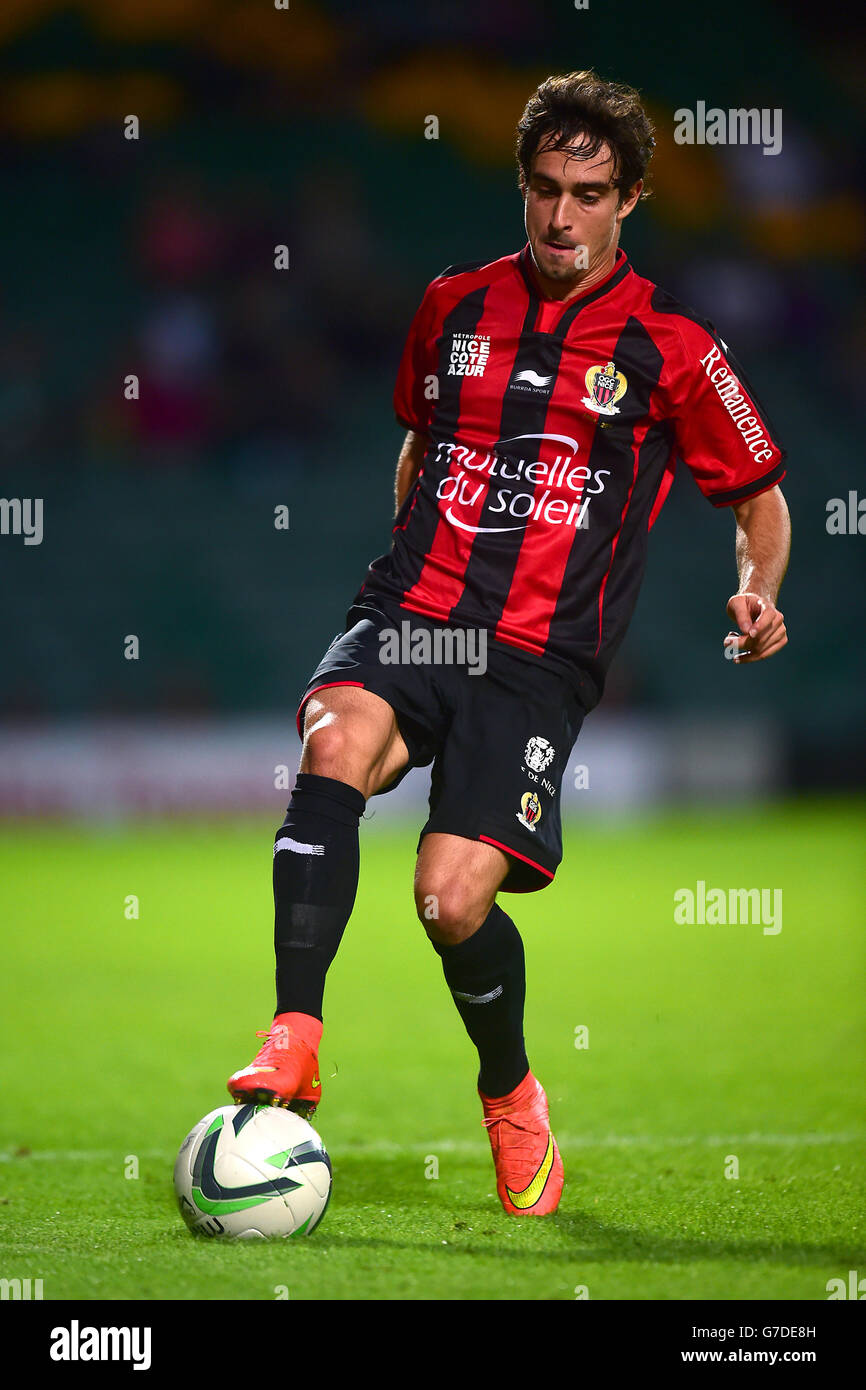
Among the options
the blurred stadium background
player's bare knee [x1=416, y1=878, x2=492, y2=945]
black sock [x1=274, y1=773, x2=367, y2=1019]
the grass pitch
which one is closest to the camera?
the grass pitch

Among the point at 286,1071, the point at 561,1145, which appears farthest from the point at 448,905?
the point at 561,1145

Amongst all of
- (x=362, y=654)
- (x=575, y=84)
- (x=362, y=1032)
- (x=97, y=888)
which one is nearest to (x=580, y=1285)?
(x=362, y=654)

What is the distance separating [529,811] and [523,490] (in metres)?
0.70

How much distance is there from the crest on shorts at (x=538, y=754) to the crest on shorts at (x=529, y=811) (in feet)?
0.20

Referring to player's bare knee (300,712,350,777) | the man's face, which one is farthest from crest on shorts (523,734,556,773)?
the man's face

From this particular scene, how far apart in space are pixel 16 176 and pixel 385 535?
5.89 meters

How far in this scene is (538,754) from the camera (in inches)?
128

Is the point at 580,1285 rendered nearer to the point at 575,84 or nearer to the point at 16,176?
the point at 575,84

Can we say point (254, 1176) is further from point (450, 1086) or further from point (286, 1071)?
point (450, 1086)

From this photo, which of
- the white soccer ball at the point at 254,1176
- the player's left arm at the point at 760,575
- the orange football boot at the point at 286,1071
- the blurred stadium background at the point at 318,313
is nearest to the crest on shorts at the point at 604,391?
the player's left arm at the point at 760,575

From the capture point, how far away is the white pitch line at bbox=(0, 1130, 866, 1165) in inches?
149

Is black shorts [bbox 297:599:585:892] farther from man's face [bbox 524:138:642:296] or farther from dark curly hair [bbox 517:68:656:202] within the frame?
dark curly hair [bbox 517:68:656:202]

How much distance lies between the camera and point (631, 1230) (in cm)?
300

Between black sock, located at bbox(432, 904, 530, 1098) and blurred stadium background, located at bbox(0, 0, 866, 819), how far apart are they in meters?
9.58
